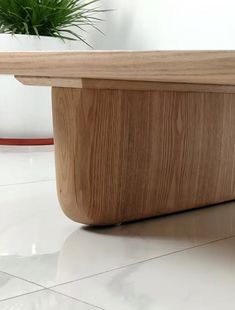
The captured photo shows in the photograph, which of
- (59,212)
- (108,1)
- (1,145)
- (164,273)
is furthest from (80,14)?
(164,273)

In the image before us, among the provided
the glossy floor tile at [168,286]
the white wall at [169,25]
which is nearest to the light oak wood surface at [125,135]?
the glossy floor tile at [168,286]

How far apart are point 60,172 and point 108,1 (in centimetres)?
143

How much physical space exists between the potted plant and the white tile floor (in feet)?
→ 3.00

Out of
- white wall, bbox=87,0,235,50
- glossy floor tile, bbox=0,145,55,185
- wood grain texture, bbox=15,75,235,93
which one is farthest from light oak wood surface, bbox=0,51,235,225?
white wall, bbox=87,0,235,50

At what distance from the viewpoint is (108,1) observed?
2.25 meters

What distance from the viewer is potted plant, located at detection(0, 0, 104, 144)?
6.50 feet

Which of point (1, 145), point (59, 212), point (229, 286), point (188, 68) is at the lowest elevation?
point (1, 145)

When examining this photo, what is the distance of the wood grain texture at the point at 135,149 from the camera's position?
0.91 metres

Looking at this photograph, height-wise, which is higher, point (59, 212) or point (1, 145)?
point (59, 212)

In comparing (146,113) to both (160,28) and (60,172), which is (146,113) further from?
(160,28)

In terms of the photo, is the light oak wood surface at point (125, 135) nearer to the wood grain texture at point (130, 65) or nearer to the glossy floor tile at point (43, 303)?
the wood grain texture at point (130, 65)

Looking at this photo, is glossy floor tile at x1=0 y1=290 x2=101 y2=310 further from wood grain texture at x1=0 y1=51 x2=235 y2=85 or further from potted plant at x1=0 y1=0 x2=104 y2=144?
potted plant at x1=0 y1=0 x2=104 y2=144

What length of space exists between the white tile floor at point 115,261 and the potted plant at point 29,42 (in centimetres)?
91

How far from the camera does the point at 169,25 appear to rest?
1988 millimetres
